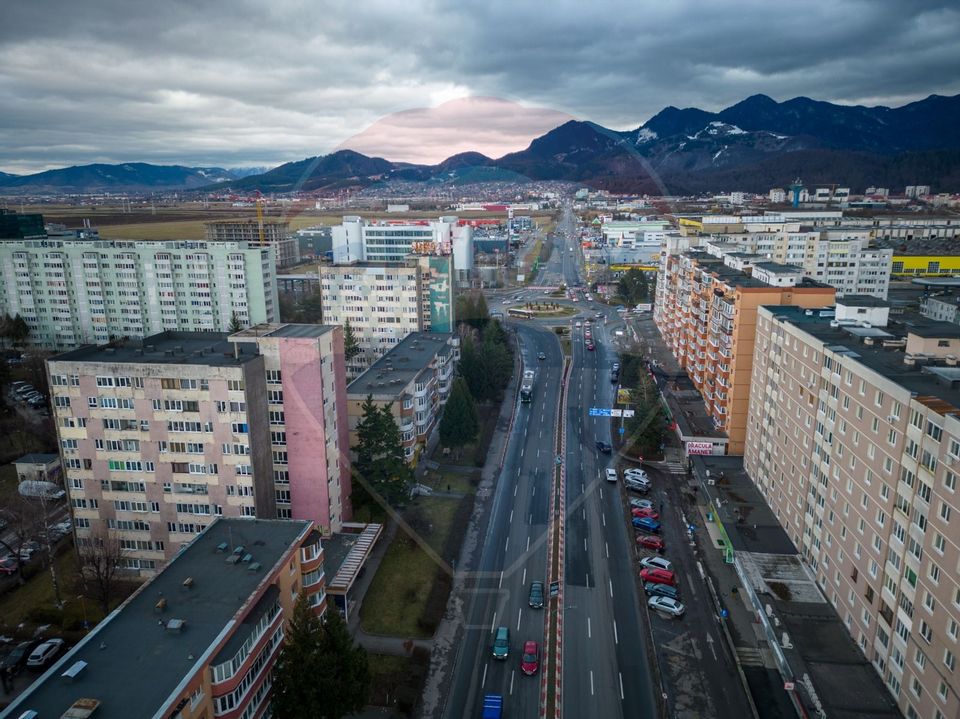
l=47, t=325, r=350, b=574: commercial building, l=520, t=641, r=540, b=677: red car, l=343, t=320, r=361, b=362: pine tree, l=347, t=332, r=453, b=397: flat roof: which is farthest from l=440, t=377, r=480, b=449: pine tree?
l=343, t=320, r=361, b=362: pine tree

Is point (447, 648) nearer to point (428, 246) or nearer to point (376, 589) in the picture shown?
point (376, 589)

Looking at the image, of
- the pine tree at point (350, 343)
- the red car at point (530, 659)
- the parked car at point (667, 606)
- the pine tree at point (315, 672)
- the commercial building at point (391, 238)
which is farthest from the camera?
the commercial building at point (391, 238)

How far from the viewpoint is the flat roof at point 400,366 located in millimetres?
26656

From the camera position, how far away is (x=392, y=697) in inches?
588

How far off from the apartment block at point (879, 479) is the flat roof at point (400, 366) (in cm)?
1506

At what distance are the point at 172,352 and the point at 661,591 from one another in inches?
666

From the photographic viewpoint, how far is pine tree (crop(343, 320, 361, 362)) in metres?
38.8

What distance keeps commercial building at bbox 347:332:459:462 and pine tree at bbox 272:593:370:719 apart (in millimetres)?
12400

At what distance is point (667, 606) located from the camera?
59.3ft

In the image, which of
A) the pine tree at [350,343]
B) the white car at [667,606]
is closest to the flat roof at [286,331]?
the white car at [667,606]

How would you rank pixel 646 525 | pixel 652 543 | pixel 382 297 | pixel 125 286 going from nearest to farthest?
pixel 652 543
pixel 646 525
pixel 382 297
pixel 125 286

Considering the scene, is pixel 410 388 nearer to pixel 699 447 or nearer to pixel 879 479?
pixel 699 447

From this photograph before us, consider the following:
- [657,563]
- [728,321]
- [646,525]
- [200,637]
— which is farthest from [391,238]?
[200,637]

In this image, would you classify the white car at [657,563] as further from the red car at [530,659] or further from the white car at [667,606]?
the red car at [530,659]
